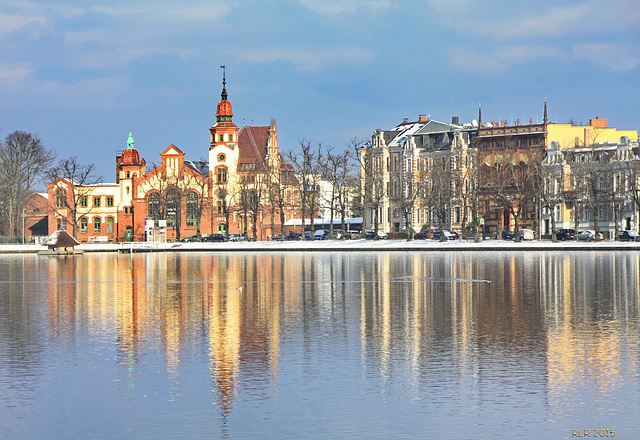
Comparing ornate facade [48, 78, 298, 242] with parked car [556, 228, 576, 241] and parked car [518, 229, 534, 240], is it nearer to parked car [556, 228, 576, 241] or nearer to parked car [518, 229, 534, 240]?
parked car [518, 229, 534, 240]

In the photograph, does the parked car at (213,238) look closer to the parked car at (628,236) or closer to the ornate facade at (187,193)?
the ornate facade at (187,193)

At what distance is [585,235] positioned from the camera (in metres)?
101

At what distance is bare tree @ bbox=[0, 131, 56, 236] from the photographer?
120 meters

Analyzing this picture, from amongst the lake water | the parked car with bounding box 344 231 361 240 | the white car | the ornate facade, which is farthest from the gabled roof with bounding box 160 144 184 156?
the lake water

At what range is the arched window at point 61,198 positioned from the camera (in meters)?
136

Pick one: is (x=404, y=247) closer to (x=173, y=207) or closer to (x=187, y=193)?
(x=173, y=207)

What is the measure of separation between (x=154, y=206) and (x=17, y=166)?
877 inches

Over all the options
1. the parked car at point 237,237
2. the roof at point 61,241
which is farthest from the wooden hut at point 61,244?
the parked car at point 237,237

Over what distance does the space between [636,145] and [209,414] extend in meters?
106

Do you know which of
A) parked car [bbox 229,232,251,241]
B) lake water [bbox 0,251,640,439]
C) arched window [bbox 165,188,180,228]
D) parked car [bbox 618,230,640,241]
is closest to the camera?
lake water [bbox 0,251,640,439]

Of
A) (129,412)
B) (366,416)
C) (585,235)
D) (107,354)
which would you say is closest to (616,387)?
(366,416)

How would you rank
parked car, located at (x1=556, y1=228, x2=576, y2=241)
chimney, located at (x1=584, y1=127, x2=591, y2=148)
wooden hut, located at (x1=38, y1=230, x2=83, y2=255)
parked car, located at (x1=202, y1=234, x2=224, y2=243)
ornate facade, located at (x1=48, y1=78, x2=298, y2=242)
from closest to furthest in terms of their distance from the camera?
wooden hut, located at (x1=38, y1=230, x2=83, y2=255), parked car, located at (x1=556, y1=228, x2=576, y2=241), chimney, located at (x1=584, y1=127, x2=591, y2=148), parked car, located at (x1=202, y1=234, x2=224, y2=243), ornate facade, located at (x1=48, y1=78, x2=298, y2=242)

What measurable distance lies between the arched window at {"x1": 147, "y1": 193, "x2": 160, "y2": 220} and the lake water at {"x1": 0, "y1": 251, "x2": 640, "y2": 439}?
100 meters

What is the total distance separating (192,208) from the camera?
444 feet
